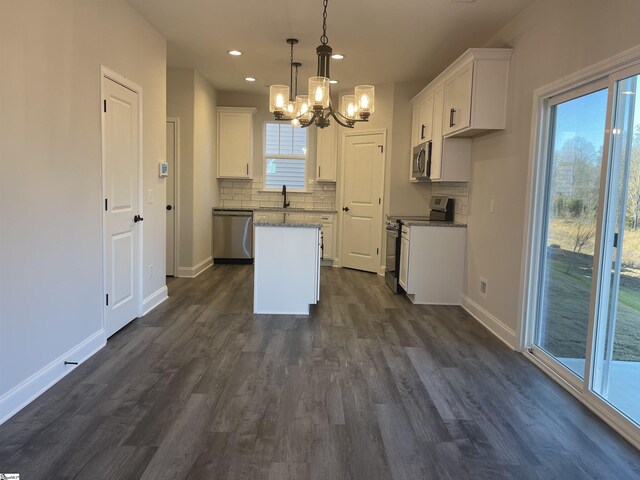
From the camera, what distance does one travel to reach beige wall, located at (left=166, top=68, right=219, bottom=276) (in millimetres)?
5980

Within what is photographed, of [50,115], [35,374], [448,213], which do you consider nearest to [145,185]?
[50,115]

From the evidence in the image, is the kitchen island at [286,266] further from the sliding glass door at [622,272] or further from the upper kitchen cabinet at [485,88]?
the sliding glass door at [622,272]

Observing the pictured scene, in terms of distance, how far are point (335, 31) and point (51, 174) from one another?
2.92 metres

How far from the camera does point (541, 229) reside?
3424 millimetres

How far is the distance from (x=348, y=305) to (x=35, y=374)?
301cm

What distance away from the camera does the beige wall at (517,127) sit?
2701 mm

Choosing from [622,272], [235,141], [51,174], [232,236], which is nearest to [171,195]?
[232,236]

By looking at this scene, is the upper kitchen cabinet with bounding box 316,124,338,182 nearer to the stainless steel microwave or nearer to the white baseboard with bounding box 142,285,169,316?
the stainless steel microwave

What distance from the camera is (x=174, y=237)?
6141 millimetres

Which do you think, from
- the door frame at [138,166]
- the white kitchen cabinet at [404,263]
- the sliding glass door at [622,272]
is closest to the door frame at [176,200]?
the door frame at [138,166]

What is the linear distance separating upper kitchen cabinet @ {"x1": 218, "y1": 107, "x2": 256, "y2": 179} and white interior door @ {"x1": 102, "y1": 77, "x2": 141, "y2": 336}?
11.2 ft

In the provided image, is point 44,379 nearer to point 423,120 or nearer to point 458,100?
point 458,100

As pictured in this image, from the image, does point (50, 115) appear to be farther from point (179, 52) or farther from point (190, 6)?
point (179, 52)

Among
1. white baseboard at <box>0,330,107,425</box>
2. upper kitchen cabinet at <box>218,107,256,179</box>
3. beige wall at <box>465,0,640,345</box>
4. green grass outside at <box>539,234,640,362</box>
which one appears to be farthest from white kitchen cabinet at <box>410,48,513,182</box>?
white baseboard at <box>0,330,107,425</box>
